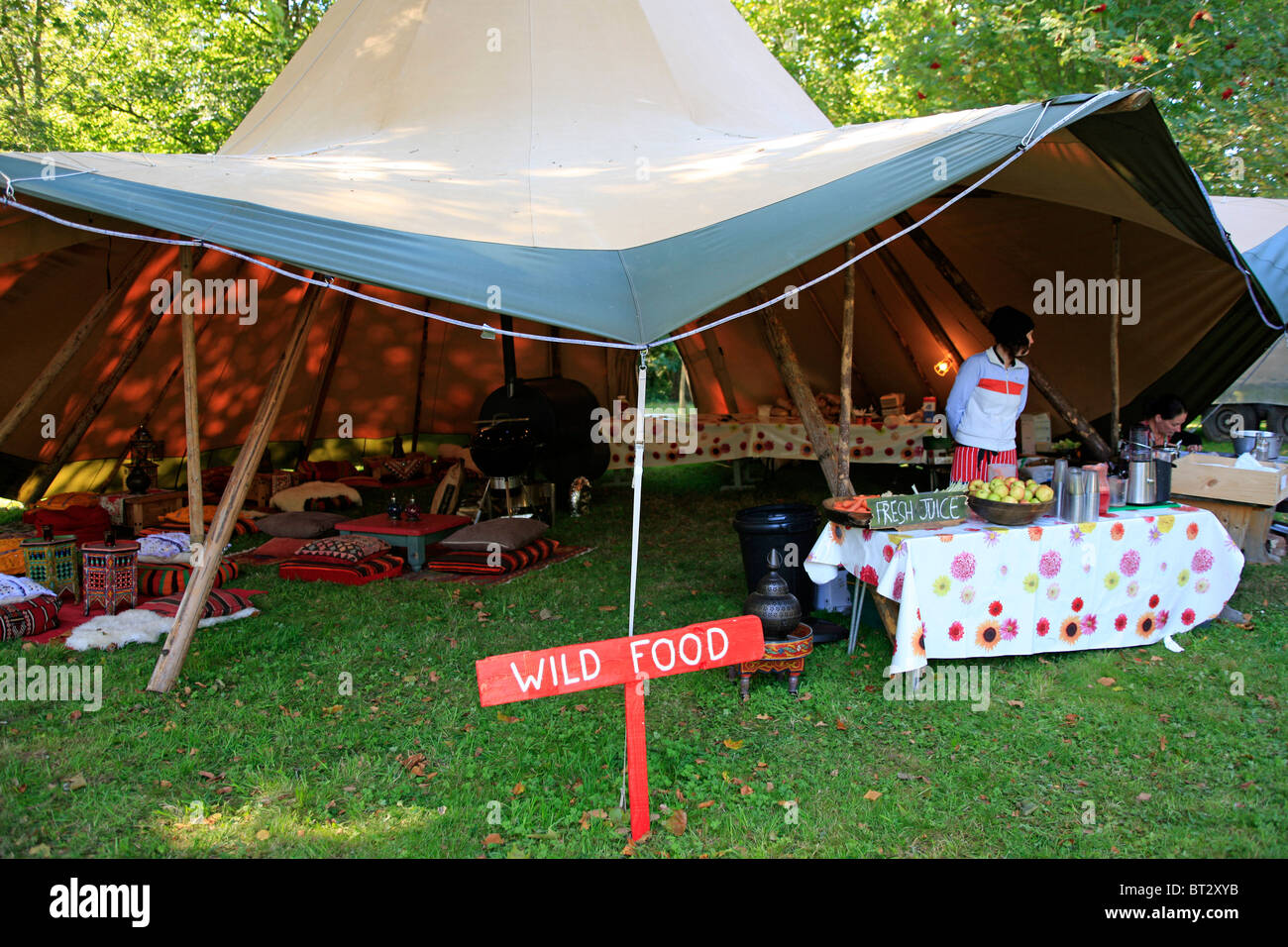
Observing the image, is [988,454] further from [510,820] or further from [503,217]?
[510,820]

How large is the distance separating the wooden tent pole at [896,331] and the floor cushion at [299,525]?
16.5ft

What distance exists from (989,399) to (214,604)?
4.40 m

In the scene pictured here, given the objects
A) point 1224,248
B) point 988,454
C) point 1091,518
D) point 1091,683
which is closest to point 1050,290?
point 1224,248

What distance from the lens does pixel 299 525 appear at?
7094 millimetres

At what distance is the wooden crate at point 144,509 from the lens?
7.34m

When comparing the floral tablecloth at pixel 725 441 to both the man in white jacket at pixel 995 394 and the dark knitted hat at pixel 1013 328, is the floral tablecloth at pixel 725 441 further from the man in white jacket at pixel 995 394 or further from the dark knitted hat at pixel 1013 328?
the dark knitted hat at pixel 1013 328

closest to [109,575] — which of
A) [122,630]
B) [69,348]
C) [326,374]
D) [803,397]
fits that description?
[122,630]

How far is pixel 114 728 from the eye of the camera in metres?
3.76

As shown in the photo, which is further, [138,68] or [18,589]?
[138,68]

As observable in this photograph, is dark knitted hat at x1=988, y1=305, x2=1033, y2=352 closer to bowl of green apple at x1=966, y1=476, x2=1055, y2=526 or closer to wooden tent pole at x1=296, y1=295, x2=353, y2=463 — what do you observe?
bowl of green apple at x1=966, y1=476, x2=1055, y2=526

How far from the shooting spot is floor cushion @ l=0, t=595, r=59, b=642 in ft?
15.8

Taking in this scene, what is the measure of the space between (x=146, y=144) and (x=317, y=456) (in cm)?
660

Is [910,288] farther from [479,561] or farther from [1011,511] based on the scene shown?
[479,561]

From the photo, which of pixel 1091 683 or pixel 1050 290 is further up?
pixel 1050 290
